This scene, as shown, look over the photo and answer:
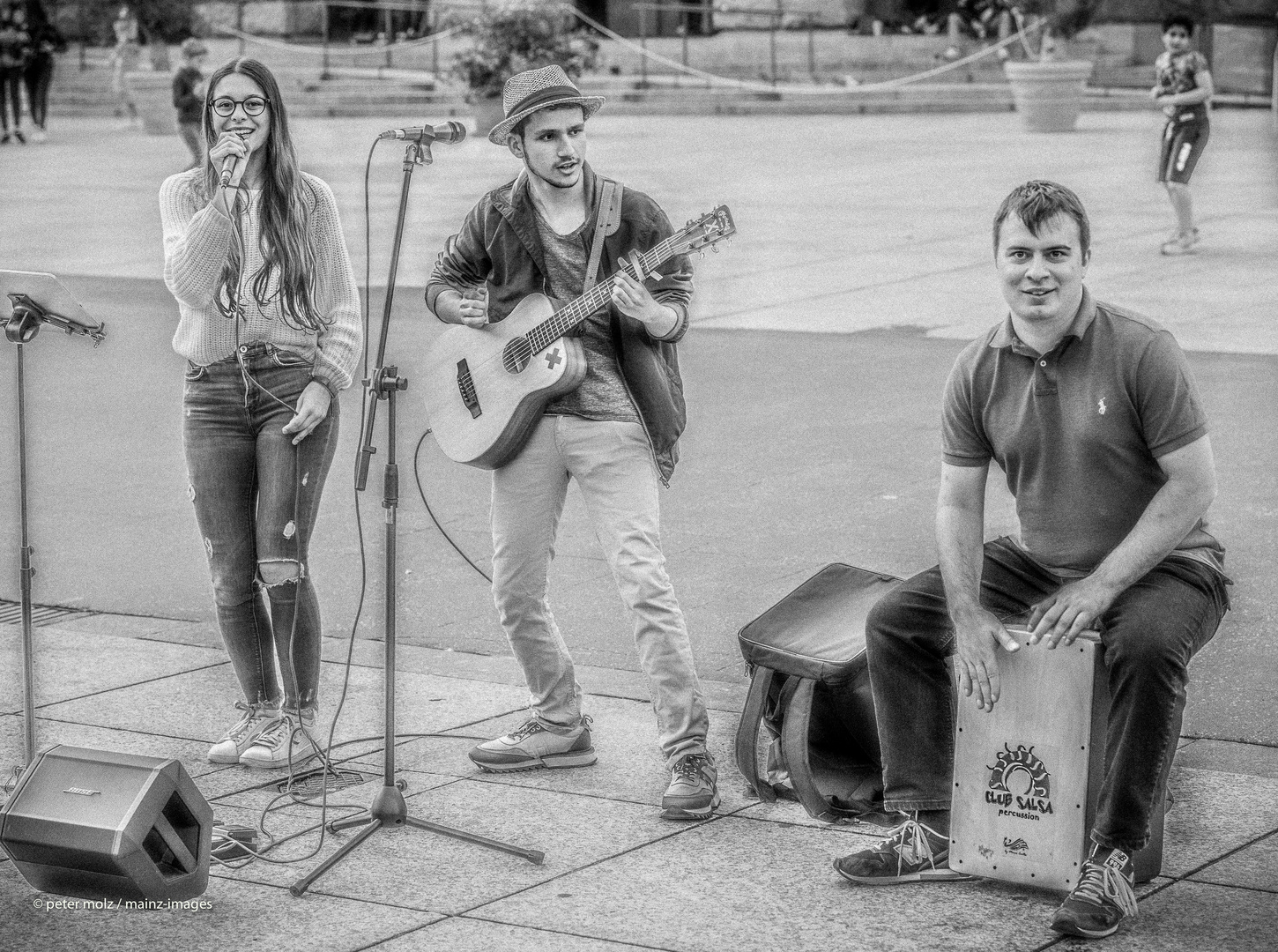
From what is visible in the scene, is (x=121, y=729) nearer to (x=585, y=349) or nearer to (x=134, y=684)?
(x=134, y=684)

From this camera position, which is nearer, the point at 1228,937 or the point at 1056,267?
the point at 1228,937

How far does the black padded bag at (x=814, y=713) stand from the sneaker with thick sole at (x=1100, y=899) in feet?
2.44

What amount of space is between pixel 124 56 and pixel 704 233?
30.1m

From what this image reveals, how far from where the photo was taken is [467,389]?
4.94 metres

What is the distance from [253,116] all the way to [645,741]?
1.99 meters

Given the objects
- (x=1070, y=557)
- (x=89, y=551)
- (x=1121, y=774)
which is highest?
(x=1070, y=557)

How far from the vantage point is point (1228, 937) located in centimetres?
379

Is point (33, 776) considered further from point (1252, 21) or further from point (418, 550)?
point (1252, 21)

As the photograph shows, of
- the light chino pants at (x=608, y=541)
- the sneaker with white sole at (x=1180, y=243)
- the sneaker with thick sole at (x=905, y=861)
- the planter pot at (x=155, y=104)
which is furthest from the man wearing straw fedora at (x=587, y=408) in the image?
the planter pot at (x=155, y=104)

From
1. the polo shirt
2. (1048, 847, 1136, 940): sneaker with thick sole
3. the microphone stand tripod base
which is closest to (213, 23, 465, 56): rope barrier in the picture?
the microphone stand tripod base

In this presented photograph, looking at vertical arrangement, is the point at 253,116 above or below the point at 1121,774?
above

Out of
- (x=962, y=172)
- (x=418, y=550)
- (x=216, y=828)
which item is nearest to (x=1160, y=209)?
(x=962, y=172)

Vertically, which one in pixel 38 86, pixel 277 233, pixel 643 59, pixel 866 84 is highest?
pixel 643 59

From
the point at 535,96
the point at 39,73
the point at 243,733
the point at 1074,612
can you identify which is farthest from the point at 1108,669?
the point at 39,73
